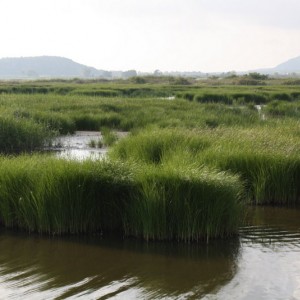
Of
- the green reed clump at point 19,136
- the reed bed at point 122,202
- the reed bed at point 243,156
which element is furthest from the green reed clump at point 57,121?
the reed bed at point 122,202

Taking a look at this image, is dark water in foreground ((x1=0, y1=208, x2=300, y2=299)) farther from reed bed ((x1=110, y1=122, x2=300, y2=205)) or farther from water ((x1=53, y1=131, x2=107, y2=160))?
water ((x1=53, y1=131, x2=107, y2=160))

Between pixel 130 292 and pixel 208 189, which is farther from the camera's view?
pixel 208 189

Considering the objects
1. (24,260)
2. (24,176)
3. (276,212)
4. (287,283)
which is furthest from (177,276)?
(276,212)

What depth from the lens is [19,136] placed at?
18.6 metres

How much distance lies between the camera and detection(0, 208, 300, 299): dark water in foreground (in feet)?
23.9

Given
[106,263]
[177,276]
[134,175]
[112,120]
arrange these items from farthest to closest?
[112,120], [134,175], [106,263], [177,276]

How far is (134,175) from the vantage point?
32.8 feet

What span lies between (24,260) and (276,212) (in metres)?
5.64

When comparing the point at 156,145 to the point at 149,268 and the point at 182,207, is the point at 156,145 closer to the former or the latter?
the point at 182,207

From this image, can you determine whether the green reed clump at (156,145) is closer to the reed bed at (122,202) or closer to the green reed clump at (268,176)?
the green reed clump at (268,176)

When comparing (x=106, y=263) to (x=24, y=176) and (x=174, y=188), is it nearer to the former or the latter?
(x=174, y=188)

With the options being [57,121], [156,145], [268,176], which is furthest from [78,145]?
[268,176]

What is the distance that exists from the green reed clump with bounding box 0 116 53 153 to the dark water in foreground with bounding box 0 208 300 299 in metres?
8.96

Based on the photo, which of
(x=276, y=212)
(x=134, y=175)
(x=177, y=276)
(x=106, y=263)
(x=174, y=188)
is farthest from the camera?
(x=276, y=212)
